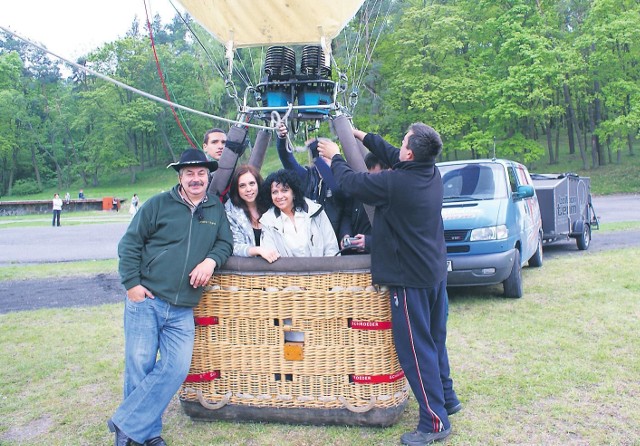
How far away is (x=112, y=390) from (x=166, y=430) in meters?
0.96

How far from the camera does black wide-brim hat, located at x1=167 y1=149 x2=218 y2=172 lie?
11.8ft

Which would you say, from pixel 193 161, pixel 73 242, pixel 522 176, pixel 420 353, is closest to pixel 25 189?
pixel 73 242

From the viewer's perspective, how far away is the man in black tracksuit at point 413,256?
3461 millimetres

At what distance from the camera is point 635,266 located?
A: 28.9ft

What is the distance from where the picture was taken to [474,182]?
26.8 feet

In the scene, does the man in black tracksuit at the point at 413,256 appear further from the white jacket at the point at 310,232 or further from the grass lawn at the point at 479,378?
the white jacket at the point at 310,232

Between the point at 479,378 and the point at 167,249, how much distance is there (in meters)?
2.60

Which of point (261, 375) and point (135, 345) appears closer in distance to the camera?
point (135, 345)

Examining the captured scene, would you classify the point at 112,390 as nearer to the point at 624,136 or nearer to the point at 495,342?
the point at 495,342

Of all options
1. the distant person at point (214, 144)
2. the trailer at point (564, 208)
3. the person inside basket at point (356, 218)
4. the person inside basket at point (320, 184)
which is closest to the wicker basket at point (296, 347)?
the person inside basket at point (356, 218)

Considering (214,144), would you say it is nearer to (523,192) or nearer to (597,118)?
(523,192)

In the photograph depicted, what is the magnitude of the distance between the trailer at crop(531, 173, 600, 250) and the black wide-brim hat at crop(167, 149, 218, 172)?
8.63 m

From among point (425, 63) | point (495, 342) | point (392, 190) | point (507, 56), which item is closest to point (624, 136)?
point (507, 56)

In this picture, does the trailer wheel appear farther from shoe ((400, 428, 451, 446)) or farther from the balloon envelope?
shoe ((400, 428, 451, 446))
